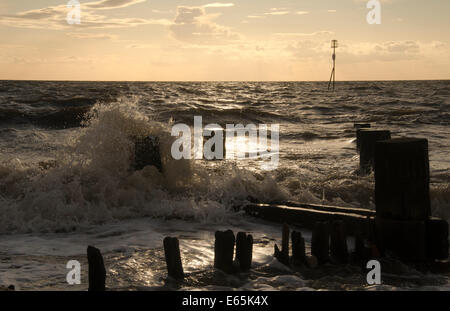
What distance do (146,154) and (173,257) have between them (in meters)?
4.99

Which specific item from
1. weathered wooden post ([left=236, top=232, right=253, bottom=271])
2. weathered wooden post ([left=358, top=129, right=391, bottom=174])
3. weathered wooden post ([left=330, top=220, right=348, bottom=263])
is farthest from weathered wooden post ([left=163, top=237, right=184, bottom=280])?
weathered wooden post ([left=358, top=129, right=391, bottom=174])

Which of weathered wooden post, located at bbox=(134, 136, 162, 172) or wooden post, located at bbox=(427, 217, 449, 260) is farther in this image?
weathered wooden post, located at bbox=(134, 136, 162, 172)

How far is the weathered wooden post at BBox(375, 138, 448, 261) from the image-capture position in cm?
530

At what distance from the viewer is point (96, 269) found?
4125 millimetres

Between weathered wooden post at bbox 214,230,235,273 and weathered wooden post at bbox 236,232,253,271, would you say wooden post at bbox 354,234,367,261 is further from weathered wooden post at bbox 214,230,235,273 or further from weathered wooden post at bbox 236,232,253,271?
weathered wooden post at bbox 214,230,235,273

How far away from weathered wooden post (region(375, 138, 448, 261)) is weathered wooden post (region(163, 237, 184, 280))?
227cm

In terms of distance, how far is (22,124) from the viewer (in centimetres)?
2575

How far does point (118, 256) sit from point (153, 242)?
732mm

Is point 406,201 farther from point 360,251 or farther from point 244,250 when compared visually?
point 244,250

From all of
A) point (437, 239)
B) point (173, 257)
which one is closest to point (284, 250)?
point (173, 257)

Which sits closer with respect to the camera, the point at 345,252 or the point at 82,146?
the point at 345,252

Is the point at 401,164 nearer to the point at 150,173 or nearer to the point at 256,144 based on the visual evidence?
the point at 150,173

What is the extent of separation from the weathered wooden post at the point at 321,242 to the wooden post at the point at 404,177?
0.73m
